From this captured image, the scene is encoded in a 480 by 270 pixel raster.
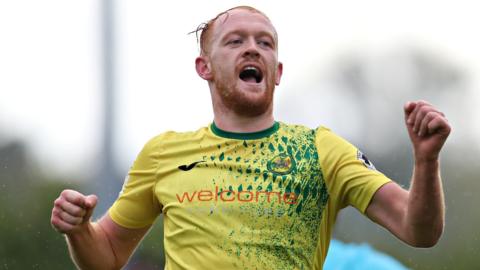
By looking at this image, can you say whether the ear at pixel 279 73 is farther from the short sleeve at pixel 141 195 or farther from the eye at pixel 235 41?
the short sleeve at pixel 141 195

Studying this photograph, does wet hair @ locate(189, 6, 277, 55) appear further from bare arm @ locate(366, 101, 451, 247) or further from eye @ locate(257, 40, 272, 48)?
bare arm @ locate(366, 101, 451, 247)

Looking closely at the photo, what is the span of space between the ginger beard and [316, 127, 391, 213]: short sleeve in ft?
1.06

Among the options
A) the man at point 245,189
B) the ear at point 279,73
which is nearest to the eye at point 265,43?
the man at point 245,189

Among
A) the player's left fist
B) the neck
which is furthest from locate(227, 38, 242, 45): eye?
the player's left fist

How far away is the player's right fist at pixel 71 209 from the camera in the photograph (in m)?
4.20

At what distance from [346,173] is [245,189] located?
43cm

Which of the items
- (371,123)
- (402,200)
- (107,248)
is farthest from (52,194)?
(402,200)

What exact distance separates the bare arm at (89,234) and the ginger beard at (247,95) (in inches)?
30.0

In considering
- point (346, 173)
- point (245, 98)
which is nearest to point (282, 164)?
point (346, 173)

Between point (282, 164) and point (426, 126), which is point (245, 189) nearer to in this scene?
point (282, 164)

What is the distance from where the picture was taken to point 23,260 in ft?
43.9

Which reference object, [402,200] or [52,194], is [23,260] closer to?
[52,194]

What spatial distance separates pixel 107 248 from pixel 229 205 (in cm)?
75

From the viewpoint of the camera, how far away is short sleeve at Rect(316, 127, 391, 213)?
165 inches
